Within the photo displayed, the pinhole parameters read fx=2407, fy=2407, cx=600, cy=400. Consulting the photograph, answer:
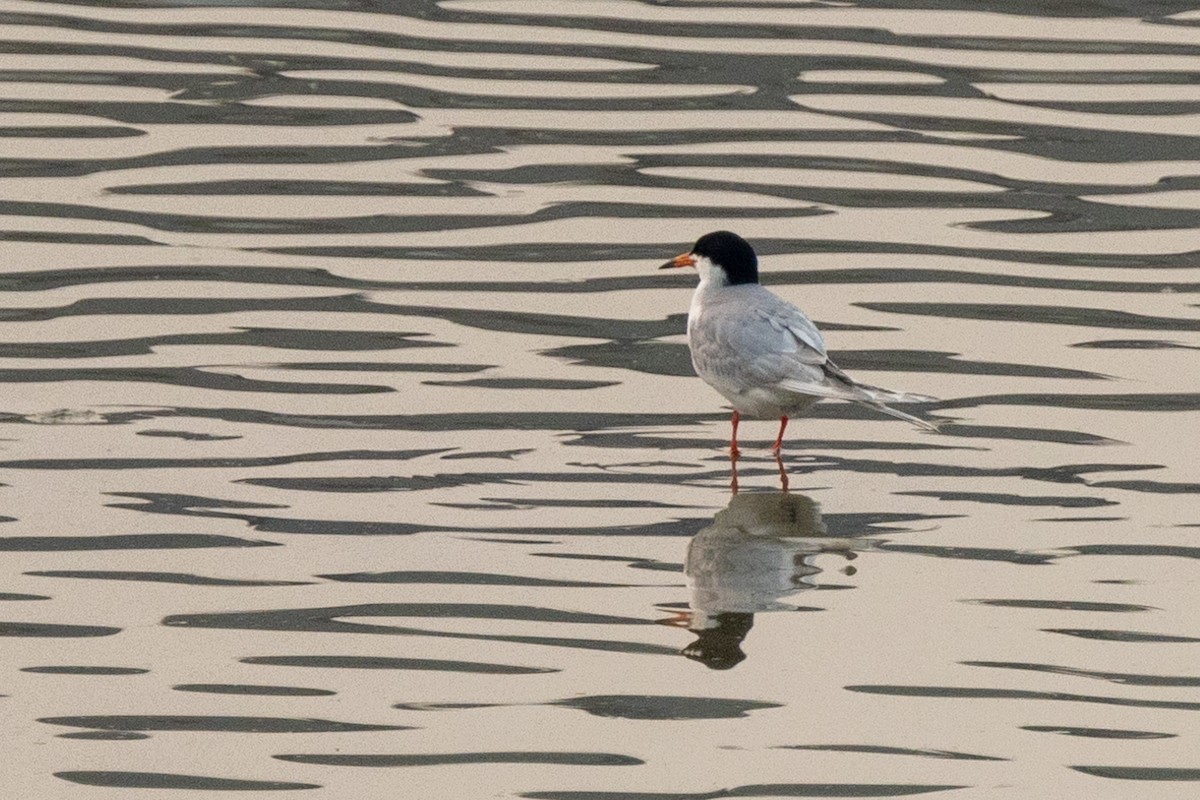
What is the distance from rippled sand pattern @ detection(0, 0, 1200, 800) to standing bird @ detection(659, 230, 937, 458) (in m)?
0.25

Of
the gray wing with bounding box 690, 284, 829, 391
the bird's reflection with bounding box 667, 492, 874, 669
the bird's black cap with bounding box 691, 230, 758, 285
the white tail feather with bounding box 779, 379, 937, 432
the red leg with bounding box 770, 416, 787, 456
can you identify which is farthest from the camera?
the bird's black cap with bounding box 691, 230, 758, 285

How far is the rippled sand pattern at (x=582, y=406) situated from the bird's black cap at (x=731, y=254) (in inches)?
23.8

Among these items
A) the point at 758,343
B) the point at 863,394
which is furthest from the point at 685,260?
the point at 863,394

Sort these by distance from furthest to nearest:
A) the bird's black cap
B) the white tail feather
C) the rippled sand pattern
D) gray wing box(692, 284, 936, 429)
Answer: the bird's black cap, gray wing box(692, 284, 936, 429), the white tail feather, the rippled sand pattern

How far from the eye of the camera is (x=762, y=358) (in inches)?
352

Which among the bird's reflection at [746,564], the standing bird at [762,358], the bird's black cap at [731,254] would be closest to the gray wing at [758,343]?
the standing bird at [762,358]

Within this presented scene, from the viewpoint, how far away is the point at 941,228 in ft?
39.1

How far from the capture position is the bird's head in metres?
9.61

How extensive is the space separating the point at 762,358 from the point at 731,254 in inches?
32.0

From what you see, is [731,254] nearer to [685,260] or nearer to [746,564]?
[685,260]

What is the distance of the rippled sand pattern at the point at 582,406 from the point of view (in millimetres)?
6363

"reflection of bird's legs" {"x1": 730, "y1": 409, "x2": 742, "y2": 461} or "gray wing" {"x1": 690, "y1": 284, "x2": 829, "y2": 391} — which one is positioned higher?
"gray wing" {"x1": 690, "y1": 284, "x2": 829, "y2": 391}

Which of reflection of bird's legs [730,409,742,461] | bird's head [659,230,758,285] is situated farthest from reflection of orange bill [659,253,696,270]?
reflection of bird's legs [730,409,742,461]

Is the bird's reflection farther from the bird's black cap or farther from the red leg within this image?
the bird's black cap
